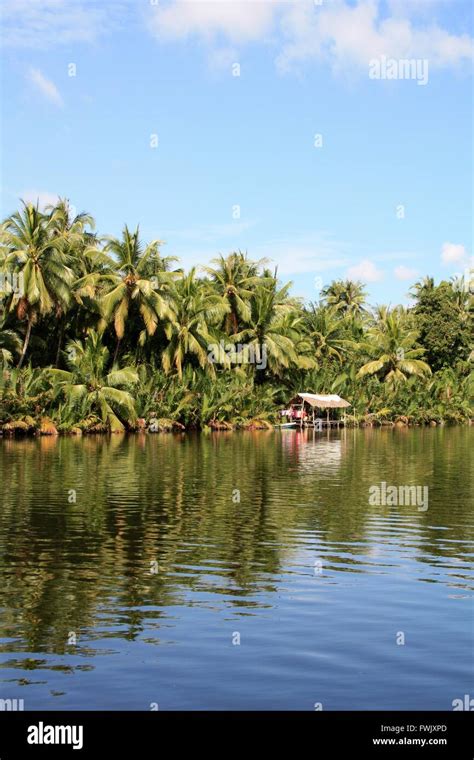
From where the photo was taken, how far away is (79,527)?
17.9 m

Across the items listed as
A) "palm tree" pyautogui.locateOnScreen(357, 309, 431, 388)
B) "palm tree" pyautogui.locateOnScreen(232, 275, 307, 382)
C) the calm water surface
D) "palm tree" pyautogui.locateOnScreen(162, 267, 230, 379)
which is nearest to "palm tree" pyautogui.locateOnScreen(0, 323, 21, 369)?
"palm tree" pyautogui.locateOnScreen(162, 267, 230, 379)

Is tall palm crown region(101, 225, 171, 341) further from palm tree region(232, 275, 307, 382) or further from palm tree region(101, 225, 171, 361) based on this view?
palm tree region(232, 275, 307, 382)

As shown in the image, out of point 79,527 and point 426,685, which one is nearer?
point 426,685

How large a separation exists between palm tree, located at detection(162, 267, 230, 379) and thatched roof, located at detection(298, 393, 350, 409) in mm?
8524

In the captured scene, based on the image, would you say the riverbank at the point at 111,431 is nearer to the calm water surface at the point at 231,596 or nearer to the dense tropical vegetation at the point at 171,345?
the dense tropical vegetation at the point at 171,345

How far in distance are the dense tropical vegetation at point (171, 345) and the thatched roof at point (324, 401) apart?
2329mm

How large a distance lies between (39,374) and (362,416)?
31.4 meters

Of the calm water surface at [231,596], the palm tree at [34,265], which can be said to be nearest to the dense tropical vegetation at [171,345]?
the palm tree at [34,265]

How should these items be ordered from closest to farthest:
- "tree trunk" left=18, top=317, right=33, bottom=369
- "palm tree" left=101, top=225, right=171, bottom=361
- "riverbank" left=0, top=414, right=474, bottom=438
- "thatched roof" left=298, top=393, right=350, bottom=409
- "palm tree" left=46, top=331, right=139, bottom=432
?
"riverbank" left=0, top=414, right=474, bottom=438 → "palm tree" left=46, top=331, right=139, bottom=432 → "tree trunk" left=18, top=317, right=33, bottom=369 → "palm tree" left=101, top=225, right=171, bottom=361 → "thatched roof" left=298, top=393, right=350, bottom=409

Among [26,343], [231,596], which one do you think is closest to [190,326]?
[26,343]

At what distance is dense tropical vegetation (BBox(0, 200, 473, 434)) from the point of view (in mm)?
51844

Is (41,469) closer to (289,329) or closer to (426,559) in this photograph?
(426,559)

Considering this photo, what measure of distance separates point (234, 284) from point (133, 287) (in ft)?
45.2
